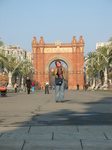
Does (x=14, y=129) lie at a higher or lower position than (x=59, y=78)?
lower

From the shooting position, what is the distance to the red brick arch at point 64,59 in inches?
4070

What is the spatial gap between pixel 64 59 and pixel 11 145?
98210mm

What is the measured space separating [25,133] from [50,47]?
326 ft

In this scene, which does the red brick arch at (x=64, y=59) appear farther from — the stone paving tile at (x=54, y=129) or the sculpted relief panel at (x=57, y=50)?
the stone paving tile at (x=54, y=129)

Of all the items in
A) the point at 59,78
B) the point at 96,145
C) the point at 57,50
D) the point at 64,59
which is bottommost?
the point at 96,145

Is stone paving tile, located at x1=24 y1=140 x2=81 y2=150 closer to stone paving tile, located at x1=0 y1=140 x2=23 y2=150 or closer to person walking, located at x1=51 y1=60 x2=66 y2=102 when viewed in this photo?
stone paving tile, located at x1=0 y1=140 x2=23 y2=150

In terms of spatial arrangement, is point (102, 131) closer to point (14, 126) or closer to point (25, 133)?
point (25, 133)

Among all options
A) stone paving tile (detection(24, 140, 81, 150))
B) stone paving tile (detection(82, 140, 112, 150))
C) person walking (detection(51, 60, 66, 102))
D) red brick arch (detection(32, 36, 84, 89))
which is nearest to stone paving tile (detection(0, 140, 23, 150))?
stone paving tile (detection(24, 140, 81, 150))

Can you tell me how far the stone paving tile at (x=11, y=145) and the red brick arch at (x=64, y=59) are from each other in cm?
9802

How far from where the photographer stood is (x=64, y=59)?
10269 cm

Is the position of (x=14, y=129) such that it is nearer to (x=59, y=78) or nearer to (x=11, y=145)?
(x=11, y=145)

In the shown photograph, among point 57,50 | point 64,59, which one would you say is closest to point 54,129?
point 64,59

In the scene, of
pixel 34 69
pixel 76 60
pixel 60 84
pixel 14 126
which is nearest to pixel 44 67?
pixel 34 69

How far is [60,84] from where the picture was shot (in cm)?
1466
